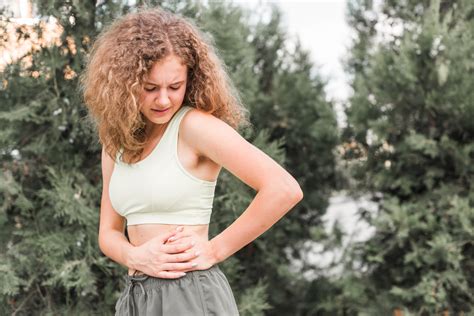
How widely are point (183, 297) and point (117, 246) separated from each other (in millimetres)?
334

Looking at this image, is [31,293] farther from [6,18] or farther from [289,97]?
[289,97]

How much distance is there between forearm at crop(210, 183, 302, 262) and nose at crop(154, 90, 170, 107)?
364mm

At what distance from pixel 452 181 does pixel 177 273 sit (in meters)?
2.48

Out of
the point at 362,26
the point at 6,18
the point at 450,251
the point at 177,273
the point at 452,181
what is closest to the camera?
the point at 177,273

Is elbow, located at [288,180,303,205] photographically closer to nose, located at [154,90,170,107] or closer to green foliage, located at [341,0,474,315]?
nose, located at [154,90,170,107]

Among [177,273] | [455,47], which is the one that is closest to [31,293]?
[177,273]

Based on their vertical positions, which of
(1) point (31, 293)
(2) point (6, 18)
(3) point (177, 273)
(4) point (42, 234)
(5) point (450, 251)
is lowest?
(1) point (31, 293)

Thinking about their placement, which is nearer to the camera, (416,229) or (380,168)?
(416,229)

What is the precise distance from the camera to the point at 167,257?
1.89 m

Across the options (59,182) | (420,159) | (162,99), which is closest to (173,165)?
(162,99)

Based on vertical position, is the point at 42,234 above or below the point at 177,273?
below

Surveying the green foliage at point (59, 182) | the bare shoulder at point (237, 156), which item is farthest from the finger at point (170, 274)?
the green foliage at point (59, 182)

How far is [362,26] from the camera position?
4406mm

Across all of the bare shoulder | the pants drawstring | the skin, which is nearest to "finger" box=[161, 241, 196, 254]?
the skin
